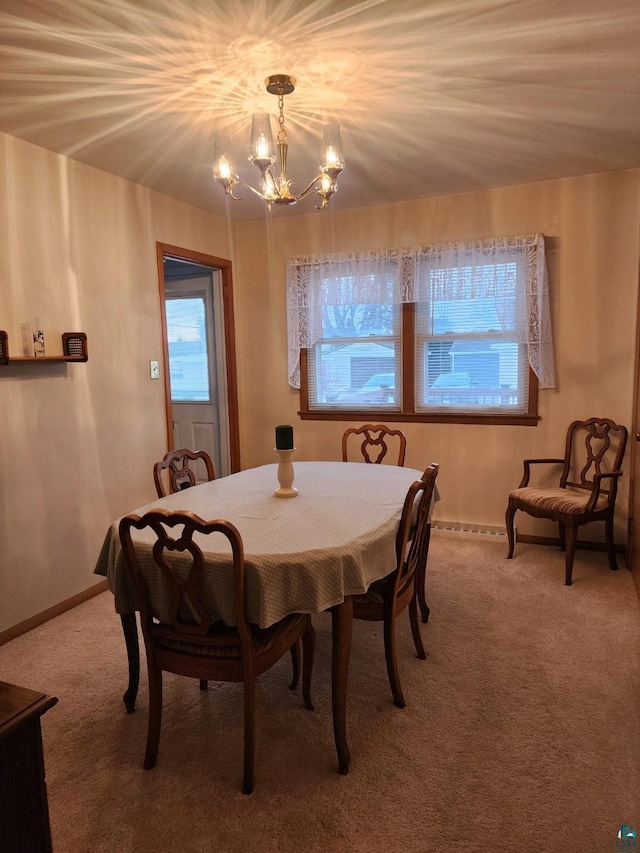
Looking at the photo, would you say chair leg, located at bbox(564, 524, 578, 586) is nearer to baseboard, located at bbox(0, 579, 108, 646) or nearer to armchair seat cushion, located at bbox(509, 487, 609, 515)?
armchair seat cushion, located at bbox(509, 487, 609, 515)

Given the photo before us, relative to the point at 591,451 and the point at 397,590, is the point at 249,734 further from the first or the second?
the point at 591,451

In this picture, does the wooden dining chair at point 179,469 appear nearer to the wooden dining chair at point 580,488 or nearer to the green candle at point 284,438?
the green candle at point 284,438

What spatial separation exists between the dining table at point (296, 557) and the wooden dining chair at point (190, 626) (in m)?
0.05

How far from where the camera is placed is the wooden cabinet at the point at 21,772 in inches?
36.0

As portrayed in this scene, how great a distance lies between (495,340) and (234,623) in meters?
2.95

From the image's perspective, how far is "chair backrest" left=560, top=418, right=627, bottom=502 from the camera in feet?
11.9

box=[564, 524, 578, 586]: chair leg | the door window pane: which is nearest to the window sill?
box=[564, 524, 578, 586]: chair leg

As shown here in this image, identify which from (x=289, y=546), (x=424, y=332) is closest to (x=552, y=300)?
(x=424, y=332)

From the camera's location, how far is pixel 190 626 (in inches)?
71.9

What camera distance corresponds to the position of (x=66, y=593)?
3129 mm

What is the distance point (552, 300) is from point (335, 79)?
7.32 ft

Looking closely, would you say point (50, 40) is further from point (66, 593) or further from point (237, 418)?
point (237, 418)

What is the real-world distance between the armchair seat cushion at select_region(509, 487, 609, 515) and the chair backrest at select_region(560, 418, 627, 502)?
0.42 ft

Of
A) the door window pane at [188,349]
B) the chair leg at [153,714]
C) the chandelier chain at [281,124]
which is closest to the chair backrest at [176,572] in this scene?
the chair leg at [153,714]
